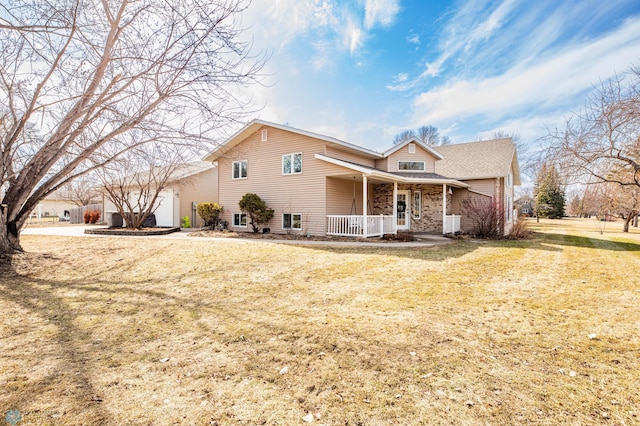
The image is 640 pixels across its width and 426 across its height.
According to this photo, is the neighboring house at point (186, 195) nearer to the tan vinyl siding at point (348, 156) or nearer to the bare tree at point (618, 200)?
the tan vinyl siding at point (348, 156)

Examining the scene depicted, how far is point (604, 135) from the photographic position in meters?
10.4

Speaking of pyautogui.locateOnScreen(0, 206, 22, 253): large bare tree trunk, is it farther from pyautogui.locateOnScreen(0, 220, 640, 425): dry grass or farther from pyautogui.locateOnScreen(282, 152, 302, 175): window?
pyautogui.locateOnScreen(282, 152, 302, 175): window

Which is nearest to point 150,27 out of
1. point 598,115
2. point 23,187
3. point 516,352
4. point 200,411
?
point 23,187

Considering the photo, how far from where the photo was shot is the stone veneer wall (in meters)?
16.5

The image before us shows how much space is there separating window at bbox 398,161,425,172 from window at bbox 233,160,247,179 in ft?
27.9

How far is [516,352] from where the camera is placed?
3289 millimetres

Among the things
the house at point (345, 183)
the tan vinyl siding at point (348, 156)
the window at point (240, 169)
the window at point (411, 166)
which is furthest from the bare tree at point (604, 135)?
the window at point (240, 169)

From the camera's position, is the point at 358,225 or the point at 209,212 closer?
the point at 358,225

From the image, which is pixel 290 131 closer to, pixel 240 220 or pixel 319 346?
pixel 240 220

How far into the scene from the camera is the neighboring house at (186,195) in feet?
64.6

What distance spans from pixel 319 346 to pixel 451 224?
1413cm

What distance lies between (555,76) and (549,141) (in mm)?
2418

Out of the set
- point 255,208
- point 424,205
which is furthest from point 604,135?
point 255,208

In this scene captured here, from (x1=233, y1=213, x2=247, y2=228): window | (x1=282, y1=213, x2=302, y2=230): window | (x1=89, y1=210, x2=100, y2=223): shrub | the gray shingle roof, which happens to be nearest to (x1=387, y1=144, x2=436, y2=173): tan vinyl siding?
the gray shingle roof
